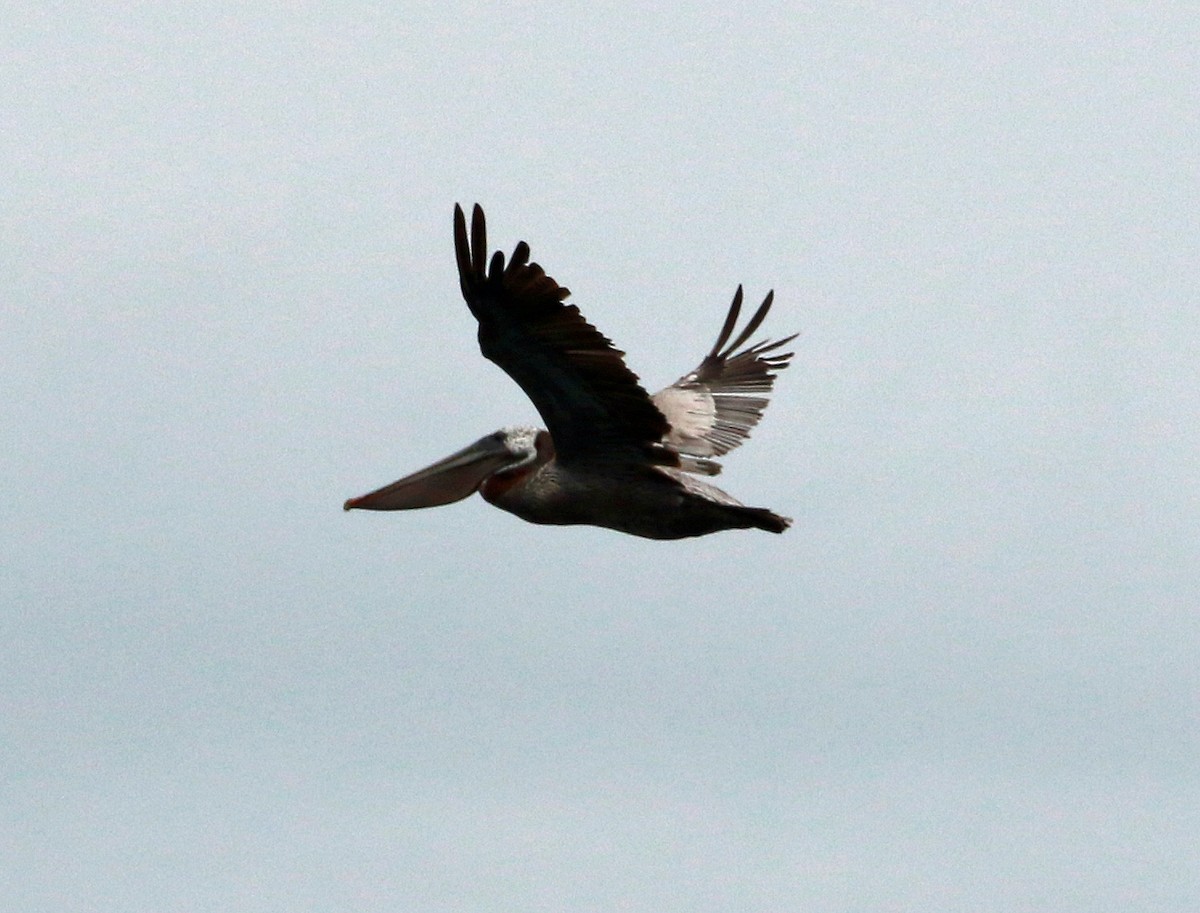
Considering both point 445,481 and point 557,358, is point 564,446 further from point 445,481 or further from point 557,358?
point 445,481

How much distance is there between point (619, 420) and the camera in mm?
11641

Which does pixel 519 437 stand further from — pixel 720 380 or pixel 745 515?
pixel 720 380

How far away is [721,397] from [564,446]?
3184 millimetres

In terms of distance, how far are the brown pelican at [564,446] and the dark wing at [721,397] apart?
2.4 inches

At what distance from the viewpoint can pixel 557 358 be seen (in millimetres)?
11148

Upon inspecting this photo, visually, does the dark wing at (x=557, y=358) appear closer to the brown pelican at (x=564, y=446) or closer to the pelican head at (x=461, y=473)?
the brown pelican at (x=564, y=446)

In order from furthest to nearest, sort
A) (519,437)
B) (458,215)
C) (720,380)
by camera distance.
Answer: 1. (720,380)
2. (519,437)
3. (458,215)

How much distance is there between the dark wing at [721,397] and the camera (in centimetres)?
1407

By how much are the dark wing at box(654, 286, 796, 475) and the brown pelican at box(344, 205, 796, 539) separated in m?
0.06

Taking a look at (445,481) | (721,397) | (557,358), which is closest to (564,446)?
(557,358)

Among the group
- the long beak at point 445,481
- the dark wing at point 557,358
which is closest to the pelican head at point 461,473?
the long beak at point 445,481

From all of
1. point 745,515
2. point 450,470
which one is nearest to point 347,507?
point 450,470

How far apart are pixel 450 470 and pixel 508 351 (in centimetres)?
175

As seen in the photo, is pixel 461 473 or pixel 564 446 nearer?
pixel 564 446
